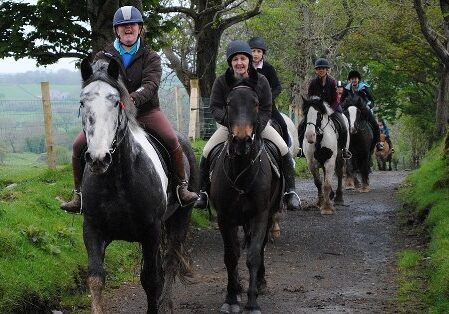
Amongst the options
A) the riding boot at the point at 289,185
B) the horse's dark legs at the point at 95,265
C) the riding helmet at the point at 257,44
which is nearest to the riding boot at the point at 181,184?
the horse's dark legs at the point at 95,265

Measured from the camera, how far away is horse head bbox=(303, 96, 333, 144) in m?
15.4

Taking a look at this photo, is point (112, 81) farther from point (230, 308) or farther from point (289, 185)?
point (289, 185)

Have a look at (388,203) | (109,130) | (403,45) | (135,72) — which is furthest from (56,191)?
(403,45)

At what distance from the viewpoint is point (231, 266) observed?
8.42 metres

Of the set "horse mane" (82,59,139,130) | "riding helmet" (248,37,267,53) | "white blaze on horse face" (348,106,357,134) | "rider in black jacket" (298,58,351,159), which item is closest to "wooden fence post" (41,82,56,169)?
"riding helmet" (248,37,267,53)

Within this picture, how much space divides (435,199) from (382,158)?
24382mm

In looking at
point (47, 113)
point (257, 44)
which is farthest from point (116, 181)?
point (47, 113)

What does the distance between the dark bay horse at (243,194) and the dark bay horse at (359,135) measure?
36.1 ft

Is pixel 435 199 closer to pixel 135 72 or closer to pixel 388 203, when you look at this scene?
pixel 388 203

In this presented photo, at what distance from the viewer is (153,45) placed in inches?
598

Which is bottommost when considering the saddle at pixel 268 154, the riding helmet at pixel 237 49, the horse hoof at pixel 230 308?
the horse hoof at pixel 230 308

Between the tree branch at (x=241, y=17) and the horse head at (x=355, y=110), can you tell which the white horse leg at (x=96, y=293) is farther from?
the tree branch at (x=241, y=17)

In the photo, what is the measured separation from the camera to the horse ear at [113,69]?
20.8ft

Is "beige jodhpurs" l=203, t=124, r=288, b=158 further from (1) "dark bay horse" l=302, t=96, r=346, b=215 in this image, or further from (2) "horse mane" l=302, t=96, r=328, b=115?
(2) "horse mane" l=302, t=96, r=328, b=115
